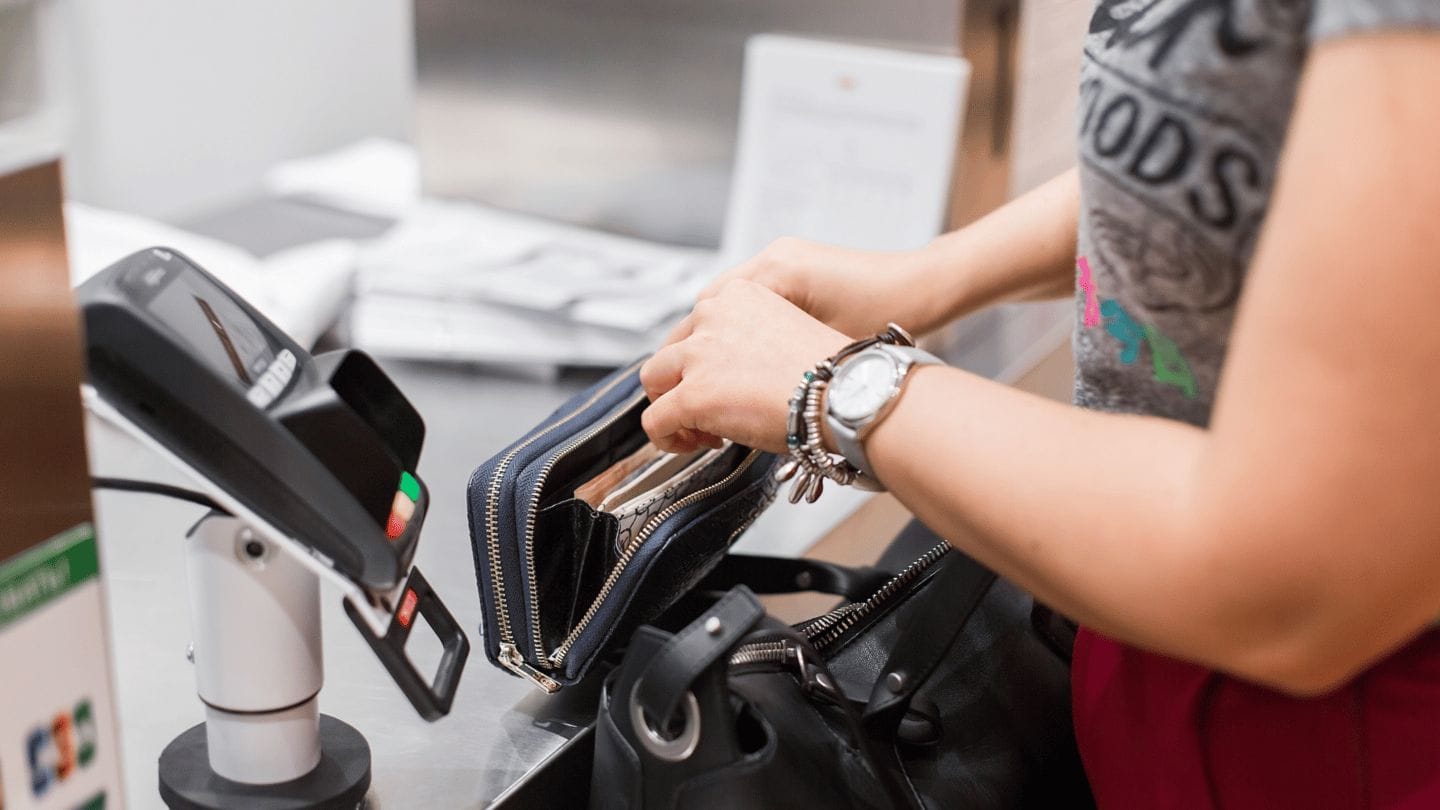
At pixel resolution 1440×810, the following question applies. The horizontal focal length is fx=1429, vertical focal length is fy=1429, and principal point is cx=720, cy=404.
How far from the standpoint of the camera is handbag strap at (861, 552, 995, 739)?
776 millimetres

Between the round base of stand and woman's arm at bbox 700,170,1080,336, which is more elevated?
woman's arm at bbox 700,170,1080,336

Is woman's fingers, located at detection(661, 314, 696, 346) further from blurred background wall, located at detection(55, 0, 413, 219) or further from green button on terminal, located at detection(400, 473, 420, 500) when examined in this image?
blurred background wall, located at detection(55, 0, 413, 219)

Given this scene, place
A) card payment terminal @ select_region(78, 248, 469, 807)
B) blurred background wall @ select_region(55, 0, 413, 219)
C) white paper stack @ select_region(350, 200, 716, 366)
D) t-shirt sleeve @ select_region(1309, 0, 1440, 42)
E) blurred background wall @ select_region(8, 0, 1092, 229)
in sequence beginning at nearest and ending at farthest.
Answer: t-shirt sleeve @ select_region(1309, 0, 1440, 42) < card payment terminal @ select_region(78, 248, 469, 807) < white paper stack @ select_region(350, 200, 716, 366) < blurred background wall @ select_region(8, 0, 1092, 229) < blurred background wall @ select_region(55, 0, 413, 219)

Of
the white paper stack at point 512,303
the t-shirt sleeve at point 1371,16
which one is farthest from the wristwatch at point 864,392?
the white paper stack at point 512,303

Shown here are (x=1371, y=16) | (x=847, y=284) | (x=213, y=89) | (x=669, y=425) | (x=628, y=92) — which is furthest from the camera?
(x=213, y=89)

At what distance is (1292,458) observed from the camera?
1.71 ft

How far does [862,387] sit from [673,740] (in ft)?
0.63

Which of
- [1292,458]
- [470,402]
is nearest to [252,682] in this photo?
[1292,458]

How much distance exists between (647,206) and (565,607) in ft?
2.85

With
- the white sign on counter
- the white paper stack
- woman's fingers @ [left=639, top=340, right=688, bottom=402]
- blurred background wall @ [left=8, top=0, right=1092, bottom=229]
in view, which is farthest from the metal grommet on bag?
blurred background wall @ [left=8, top=0, right=1092, bottom=229]

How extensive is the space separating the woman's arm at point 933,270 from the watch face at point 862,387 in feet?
0.82

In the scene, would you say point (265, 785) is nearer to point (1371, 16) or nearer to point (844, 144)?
point (1371, 16)

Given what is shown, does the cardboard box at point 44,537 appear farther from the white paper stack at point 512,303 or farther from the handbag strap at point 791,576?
the white paper stack at point 512,303

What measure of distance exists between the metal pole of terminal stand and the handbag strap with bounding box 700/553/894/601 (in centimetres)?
30
